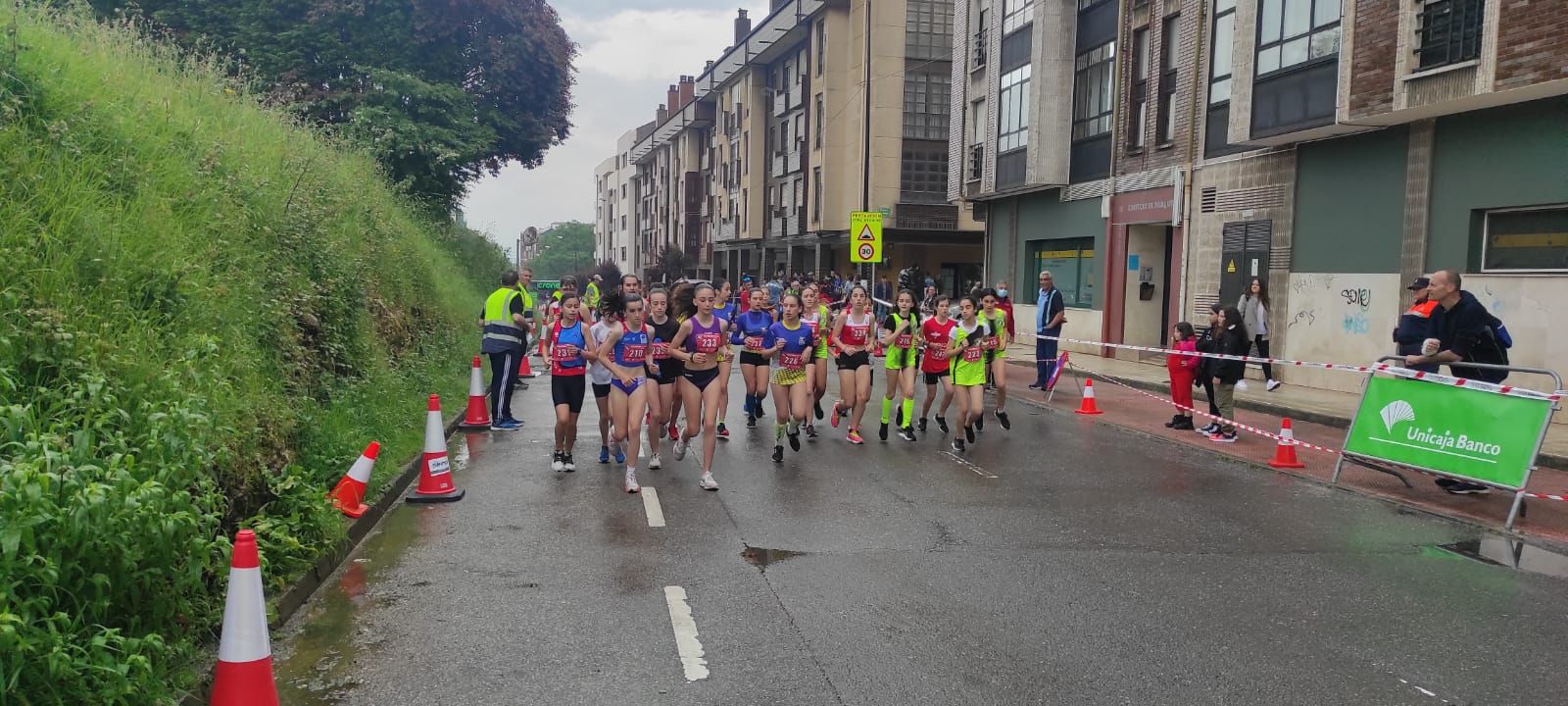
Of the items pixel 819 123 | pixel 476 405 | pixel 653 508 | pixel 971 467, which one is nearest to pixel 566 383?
pixel 653 508

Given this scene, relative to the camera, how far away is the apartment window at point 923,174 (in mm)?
43344

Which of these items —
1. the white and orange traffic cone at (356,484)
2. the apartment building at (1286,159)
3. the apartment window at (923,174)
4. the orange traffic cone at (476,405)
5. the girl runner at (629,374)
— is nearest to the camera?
the white and orange traffic cone at (356,484)

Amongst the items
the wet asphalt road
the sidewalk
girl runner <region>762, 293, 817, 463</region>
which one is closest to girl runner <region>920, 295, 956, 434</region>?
girl runner <region>762, 293, 817, 463</region>

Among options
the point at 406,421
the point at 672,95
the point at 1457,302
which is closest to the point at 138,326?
the point at 406,421

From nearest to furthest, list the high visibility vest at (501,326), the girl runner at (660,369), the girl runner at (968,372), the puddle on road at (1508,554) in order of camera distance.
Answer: the puddle on road at (1508,554)
the girl runner at (660,369)
the girl runner at (968,372)
the high visibility vest at (501,326)

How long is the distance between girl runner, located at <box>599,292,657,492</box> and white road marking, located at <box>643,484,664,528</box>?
0.12 metres

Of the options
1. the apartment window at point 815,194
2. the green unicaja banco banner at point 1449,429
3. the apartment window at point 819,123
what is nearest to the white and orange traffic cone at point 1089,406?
the green unicaja banco banner at point 1449,429

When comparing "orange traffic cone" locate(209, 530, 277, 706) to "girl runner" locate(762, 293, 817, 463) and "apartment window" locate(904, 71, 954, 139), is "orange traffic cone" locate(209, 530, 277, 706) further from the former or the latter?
"apartment window" locate(904, 71, 954, 139)

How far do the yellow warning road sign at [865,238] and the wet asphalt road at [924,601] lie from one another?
61.8 ft

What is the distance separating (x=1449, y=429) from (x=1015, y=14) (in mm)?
21705

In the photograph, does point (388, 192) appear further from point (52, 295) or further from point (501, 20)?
point (52, 295)

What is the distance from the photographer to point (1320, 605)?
6.10 meters

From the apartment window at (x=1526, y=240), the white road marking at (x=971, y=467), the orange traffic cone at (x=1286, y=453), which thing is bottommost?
the white road marking at (x=971, y=467)

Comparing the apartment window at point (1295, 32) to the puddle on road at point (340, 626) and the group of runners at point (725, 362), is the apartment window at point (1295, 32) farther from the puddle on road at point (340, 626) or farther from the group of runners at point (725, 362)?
the puddle on road at point (340, 626)
